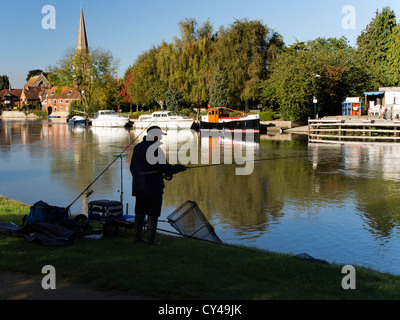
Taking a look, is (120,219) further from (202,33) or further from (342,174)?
(202,33)

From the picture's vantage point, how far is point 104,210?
9641 millimetres

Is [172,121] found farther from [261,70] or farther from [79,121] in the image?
[79,121]

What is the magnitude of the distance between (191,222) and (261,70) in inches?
2208

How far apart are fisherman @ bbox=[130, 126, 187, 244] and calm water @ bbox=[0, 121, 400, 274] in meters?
3.27

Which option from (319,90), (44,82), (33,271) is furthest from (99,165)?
(44,82)

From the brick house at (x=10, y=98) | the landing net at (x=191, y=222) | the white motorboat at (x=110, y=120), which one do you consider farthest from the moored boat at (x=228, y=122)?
the brick house at (x=10, y=98)

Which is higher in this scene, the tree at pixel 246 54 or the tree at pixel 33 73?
the tree at pixel 33 73

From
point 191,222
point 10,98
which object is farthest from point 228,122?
point 10,98

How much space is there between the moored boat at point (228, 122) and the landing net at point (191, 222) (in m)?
41.6

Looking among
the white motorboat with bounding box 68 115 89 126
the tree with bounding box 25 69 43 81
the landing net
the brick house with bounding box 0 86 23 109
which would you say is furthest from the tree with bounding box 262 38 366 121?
the tree with bounding box 25 69 43 81

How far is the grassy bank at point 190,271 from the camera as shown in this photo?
6.08 m

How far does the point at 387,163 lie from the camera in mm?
25484

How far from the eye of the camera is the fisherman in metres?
8.45

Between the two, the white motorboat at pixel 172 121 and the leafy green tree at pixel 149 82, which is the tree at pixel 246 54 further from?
the leafy green tree at pixel 149 82
